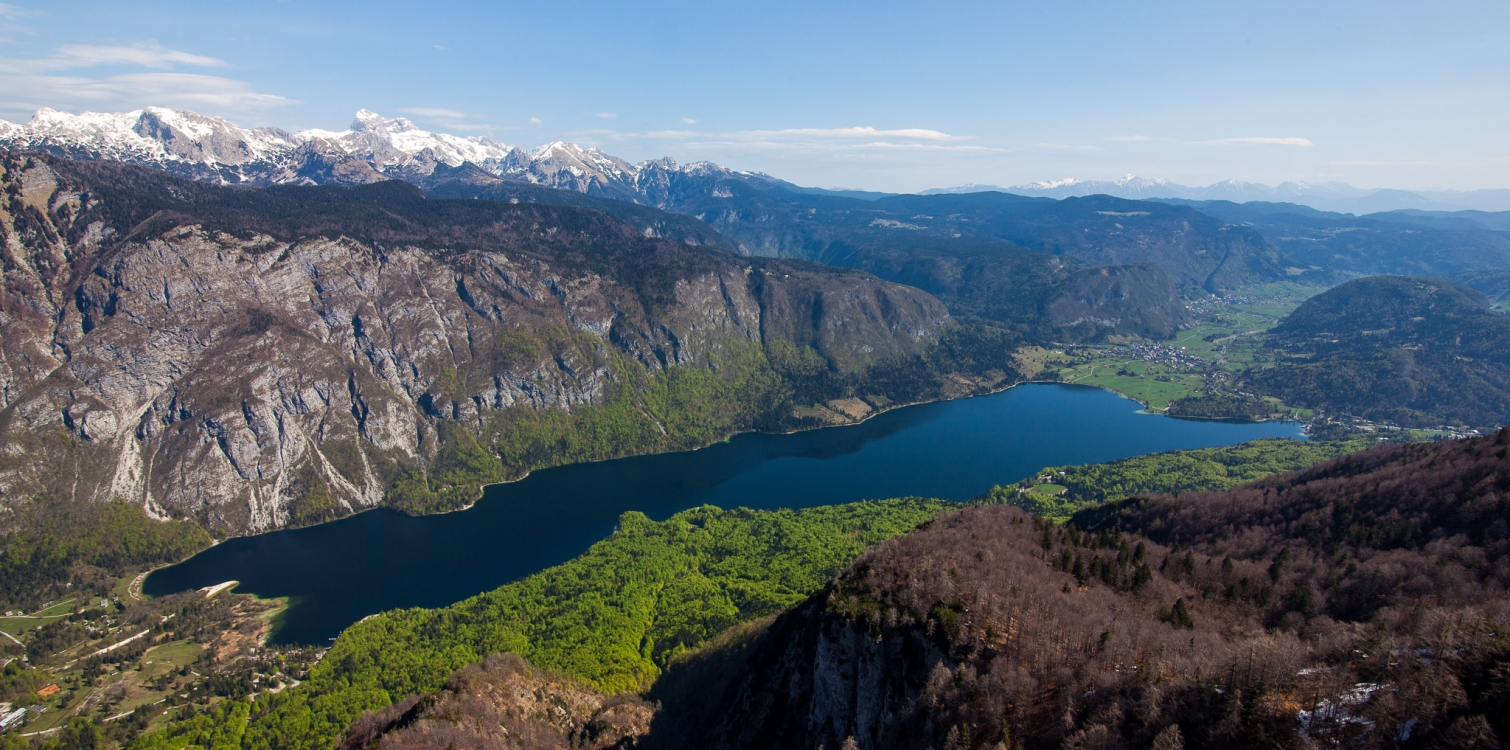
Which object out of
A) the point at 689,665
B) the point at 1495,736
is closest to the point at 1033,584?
the point at 1495,736

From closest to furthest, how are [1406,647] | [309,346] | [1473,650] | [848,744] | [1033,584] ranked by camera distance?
[1473,650] < [1406,647] < [848,744] < [1033,584] < [309,346]

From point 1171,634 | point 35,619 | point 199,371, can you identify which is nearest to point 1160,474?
point 1171,634

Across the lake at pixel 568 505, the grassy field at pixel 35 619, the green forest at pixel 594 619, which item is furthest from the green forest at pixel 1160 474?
the grassy field at pixel 35 619

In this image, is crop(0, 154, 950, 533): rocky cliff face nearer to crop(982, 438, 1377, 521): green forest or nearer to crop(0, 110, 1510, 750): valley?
crop(0, 110, 1510, 750): valley

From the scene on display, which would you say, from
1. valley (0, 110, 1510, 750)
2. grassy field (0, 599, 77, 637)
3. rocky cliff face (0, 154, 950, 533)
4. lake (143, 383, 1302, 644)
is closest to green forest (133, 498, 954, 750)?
valley (0, 110, 1510, 750)

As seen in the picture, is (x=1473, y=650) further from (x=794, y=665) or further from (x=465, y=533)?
(x=465, y=533)

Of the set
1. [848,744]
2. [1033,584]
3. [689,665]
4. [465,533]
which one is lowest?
[465,533]
